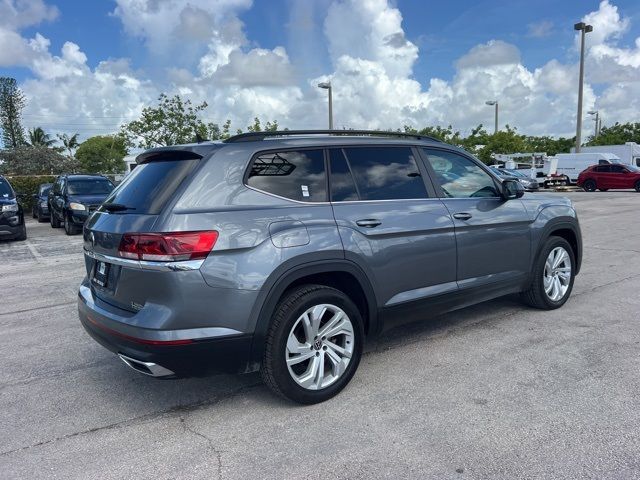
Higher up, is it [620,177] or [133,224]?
[133,224]

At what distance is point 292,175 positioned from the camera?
3.54 m

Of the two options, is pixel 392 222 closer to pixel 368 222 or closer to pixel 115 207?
pixel 368 222

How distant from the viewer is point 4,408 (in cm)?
362

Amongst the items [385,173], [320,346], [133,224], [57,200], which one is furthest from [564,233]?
[57,200]

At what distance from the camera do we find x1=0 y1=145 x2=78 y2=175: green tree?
119 ft

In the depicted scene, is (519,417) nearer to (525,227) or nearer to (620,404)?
(620,404)

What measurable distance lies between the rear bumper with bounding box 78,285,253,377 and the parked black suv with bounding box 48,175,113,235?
1080cm

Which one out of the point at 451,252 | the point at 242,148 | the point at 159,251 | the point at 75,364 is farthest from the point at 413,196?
the point at 75,364

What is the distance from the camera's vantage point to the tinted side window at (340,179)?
3684 mm

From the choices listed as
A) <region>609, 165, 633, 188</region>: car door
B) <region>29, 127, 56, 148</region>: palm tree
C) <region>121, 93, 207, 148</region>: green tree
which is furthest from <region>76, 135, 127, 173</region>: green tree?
<region>609, 165, 633, 188</region>: car door

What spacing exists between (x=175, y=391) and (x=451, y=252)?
94.4 inches

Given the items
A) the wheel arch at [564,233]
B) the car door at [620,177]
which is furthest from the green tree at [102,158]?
the wheel arch at [564,233]

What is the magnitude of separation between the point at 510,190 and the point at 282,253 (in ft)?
8.44

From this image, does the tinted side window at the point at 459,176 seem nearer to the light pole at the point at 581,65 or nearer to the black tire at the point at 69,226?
the black tire at the point at 69,226
